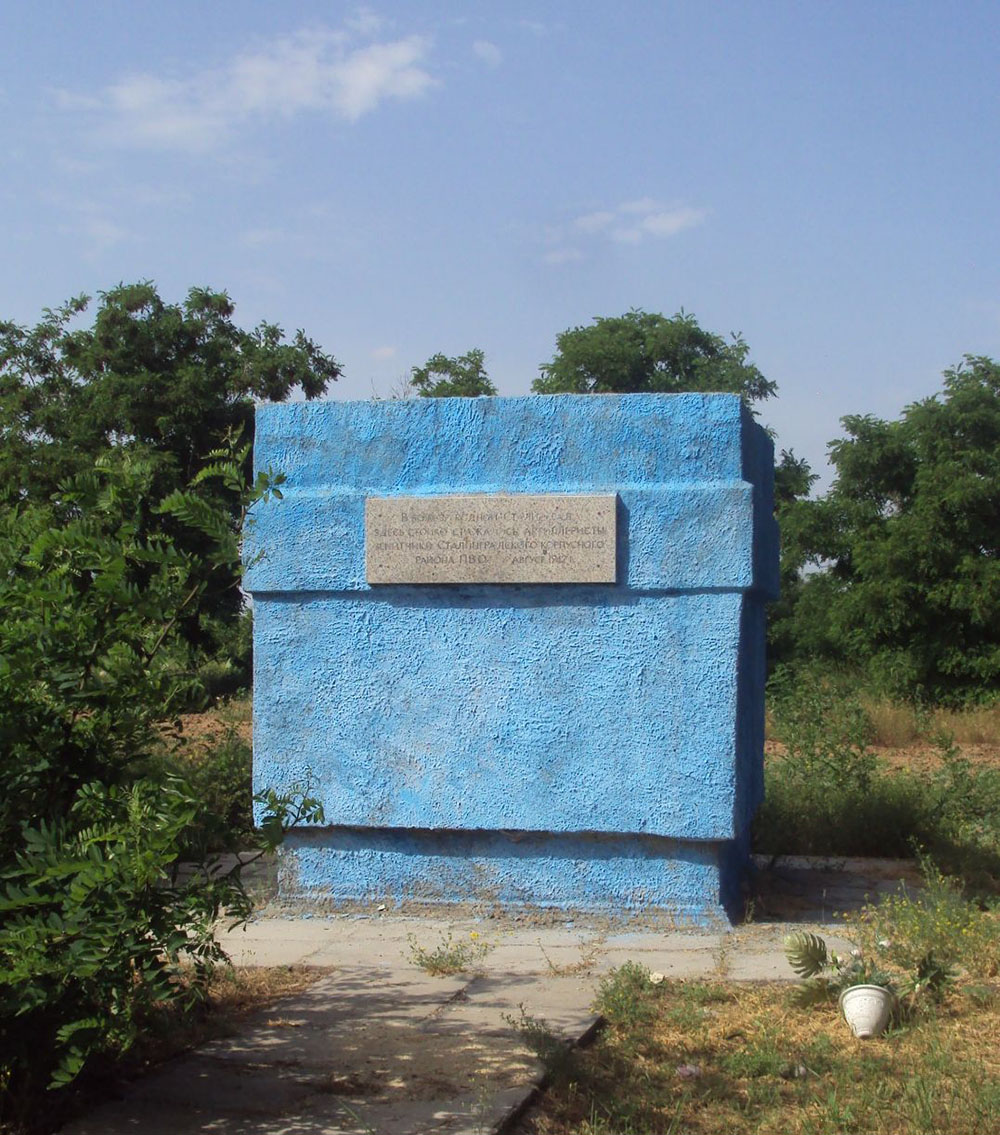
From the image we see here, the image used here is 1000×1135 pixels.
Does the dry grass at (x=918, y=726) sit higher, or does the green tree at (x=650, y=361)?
the green tree at (x=650, y=361)

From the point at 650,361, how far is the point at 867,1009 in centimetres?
2547

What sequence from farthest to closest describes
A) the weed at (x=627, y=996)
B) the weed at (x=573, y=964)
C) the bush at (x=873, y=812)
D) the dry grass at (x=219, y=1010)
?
the bush at (x=873, y=812) → the weed at (x=573, y=964) → the weed at (x=627, y=996) → the dry grass at (x=219, y=1010)

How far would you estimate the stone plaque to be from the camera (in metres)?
6.30

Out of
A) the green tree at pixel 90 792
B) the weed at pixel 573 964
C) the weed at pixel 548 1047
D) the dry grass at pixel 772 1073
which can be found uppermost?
the green tree at pixel 90 792

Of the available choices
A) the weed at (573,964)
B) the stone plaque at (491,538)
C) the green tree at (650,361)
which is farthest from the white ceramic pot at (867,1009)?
the green tree at (650,361)

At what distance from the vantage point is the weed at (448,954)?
5527 mm

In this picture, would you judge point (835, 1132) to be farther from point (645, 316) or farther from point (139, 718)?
point (645, 316)

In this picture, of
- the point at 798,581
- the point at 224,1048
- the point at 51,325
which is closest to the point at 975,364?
the point at 798,581

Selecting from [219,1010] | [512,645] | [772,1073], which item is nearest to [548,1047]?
[772,1073]

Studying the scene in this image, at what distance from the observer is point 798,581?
22.4 m

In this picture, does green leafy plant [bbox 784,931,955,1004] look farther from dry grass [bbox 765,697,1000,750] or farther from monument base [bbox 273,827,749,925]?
dry grass [bbox 765,697,1000,750]

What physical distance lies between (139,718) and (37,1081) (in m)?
1.03

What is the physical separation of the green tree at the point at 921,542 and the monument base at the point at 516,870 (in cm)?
1174

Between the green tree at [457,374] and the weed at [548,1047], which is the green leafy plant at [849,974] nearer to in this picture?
the weed at [548,1047]
